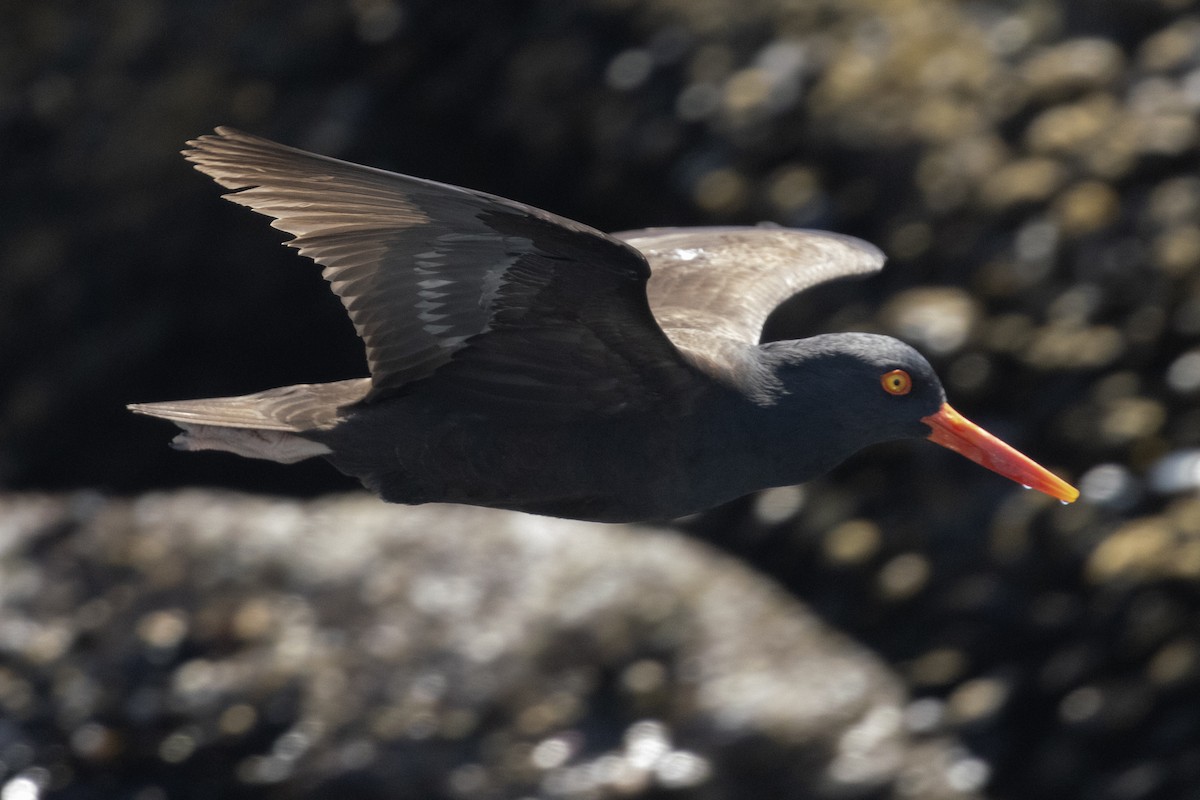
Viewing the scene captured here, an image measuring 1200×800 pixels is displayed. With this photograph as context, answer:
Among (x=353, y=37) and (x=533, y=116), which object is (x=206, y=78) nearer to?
(x=353, y=37)

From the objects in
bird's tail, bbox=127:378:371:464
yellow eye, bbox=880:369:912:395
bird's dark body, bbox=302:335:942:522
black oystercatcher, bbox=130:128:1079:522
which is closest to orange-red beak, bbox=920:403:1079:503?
black oystercatcher, bbox=130:128:1079:522

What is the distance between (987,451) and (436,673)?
432 cm

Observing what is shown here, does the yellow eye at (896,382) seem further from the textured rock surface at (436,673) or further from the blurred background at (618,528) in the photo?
the textured rock surface at (436,673)

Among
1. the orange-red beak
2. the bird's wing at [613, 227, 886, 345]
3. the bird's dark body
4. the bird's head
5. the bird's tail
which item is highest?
the bird's wing at [613, 227, 886, 345]

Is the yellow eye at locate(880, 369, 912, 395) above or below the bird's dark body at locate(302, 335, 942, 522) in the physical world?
above

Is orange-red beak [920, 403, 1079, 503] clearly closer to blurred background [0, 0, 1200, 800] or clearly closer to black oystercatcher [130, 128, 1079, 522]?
black oystercatcher [130, 128, 1079, 522]

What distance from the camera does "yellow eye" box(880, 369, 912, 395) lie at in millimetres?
5070

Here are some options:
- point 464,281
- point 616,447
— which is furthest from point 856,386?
point 464,281

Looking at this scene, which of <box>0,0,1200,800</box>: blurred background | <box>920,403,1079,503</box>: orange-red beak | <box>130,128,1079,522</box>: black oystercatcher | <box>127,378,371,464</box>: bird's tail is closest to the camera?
<box>130,128,1079,522</box>: black oystercatcher

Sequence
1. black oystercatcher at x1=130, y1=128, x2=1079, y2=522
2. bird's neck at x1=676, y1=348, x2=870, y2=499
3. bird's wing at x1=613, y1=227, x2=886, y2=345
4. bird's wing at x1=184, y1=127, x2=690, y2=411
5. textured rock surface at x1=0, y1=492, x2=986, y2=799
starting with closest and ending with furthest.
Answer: bird's wing at x1=184, y1=127, x2=690, y2=411, black oystercatcher at x1=130, y1=128, x2=1079, y2=522, bird's neck at x1=676, y1=348, x2=870, y2=499, bird's wing at x1=613, y1=227, x2=886, y2=345, textured rock surface at x1=0, y1=492, x2=986, y2=799

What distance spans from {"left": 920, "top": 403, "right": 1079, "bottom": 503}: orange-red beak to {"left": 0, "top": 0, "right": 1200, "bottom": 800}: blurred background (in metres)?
2.84

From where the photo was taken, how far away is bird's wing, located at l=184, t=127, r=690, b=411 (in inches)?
167

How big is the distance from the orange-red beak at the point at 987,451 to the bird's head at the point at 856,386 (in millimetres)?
29

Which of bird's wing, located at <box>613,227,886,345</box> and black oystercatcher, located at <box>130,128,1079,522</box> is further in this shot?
bird's wing, located at <box>613,227,886,345</box>
